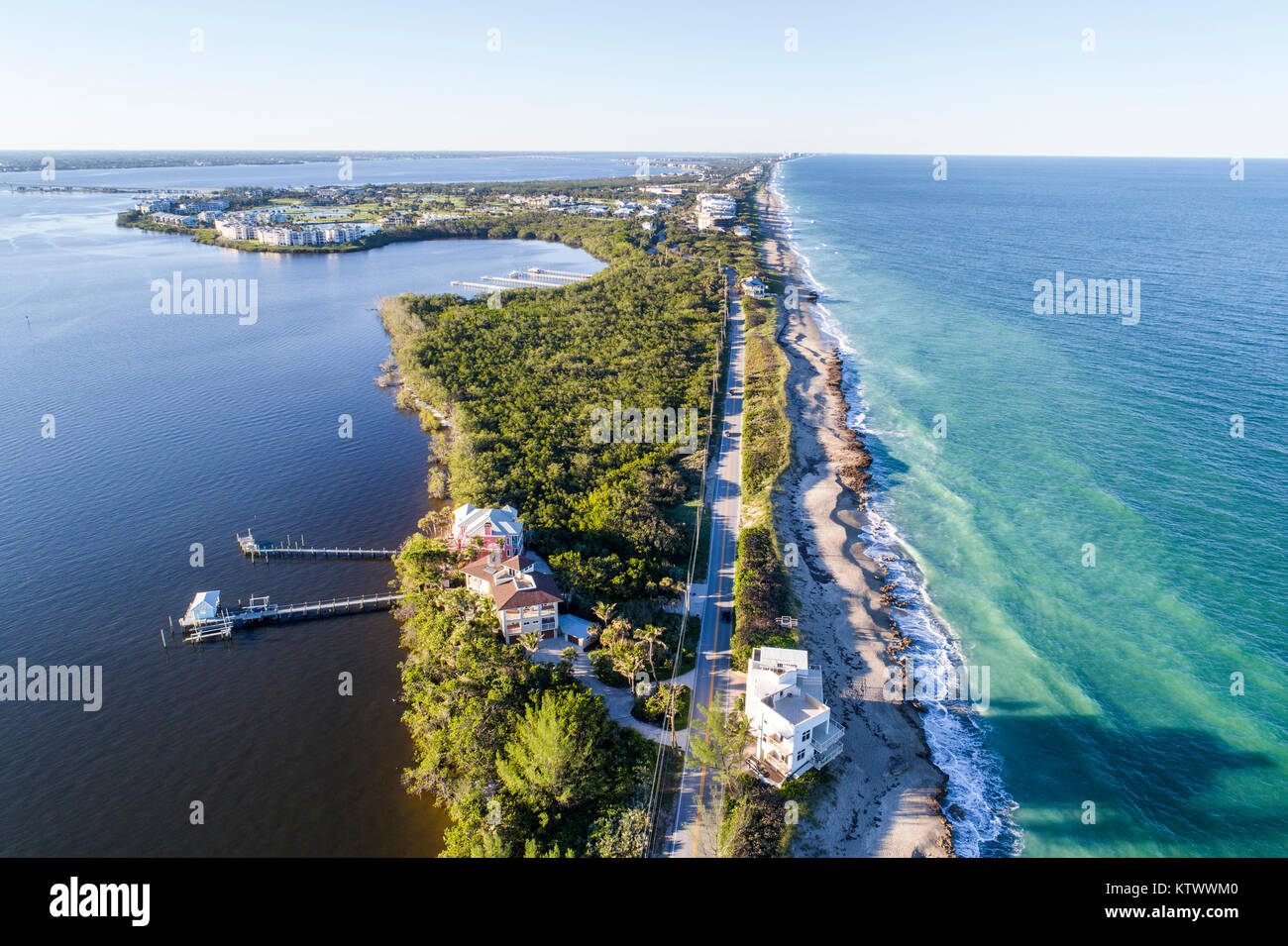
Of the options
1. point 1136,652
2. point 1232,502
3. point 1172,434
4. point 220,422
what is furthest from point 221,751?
point 1172,434

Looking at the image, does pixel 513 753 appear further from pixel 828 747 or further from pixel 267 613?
pixel 267 613

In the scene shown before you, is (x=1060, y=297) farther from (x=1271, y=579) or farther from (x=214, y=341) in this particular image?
(x=214, y=341)

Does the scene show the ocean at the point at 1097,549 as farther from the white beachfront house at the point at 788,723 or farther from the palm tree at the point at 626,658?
the palm tree at the point at 626,658

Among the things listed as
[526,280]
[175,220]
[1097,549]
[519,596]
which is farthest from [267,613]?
[175,220]

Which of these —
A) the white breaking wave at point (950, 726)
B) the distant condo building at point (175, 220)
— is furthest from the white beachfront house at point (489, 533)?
the distant condo building at point (175, 220)

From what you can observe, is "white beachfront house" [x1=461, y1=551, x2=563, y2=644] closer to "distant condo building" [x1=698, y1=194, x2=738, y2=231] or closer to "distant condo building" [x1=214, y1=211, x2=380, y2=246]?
"distant condo building" [x1=698, y1=194, x2=738, y2=231]
